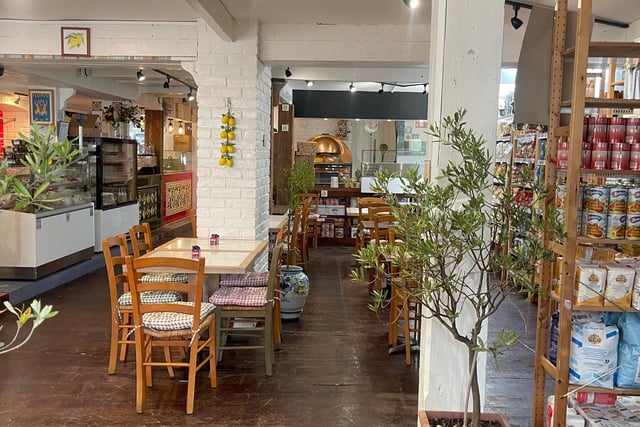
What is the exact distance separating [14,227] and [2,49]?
183 cm

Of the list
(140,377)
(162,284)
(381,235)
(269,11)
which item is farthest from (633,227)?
(381,235)

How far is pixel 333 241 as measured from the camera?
982 centimetres

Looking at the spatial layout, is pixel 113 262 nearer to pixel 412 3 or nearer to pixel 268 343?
pixel 268 343

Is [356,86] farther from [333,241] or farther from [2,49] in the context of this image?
[2,49]

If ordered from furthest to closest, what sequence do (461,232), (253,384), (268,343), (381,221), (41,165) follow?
1. (381,221)
2. (268,343)
3. (253,384)
4. (461,232)
5. (41,165)

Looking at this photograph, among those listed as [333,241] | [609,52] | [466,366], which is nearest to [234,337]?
[466,366]

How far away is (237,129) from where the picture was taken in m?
5.20

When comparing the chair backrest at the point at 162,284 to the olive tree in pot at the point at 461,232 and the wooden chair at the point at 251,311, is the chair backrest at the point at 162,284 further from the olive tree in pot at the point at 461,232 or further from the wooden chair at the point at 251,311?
the olive tree in pot at the point at 461,232

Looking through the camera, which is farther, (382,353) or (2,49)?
(2,49)

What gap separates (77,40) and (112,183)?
10.2 ft

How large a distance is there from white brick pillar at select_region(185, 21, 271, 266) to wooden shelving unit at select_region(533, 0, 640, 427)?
296 centimetres

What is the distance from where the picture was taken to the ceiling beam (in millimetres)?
3950

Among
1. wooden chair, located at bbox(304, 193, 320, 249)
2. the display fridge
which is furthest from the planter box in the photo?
wooden chair, located at bbox(304, 193, 320, 249)

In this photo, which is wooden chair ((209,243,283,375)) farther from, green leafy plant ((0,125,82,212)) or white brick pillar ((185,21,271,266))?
green leafy plant ((0,125,82,212))
